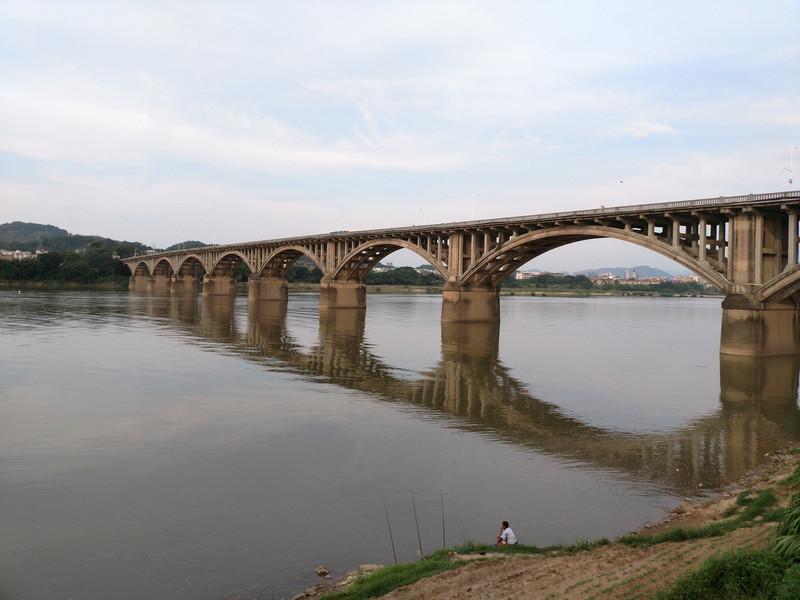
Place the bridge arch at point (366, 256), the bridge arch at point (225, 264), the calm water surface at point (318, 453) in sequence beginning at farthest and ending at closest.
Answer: the bridge arch at point (225, 264)
the bridge arch at point (366, 256)
the calm water surface at point (318, 453)

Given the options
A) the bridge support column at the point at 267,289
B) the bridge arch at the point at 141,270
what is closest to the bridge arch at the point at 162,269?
the bridge arch at the point at 141,270

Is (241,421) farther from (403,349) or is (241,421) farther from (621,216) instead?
(621,216)

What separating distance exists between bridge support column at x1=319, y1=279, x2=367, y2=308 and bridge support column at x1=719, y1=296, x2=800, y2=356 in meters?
45.0

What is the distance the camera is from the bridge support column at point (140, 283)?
13181 centimetres

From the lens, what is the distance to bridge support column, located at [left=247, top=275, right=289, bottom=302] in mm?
86250

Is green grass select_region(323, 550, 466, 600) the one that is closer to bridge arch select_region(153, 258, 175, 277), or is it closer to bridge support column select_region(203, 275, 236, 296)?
bridge support column select_region(203, 275, 236, 296)

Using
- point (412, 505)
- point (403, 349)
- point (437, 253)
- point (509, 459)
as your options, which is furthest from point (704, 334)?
point (412, 505)

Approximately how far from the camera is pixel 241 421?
17.8 meters

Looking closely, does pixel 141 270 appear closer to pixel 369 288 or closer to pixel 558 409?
pixel 369 288

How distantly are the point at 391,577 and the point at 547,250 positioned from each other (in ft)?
151

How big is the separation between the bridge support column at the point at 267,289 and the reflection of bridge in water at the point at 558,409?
45027 millimetres

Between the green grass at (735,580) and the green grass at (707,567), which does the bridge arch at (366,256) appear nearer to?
the green grass at (707,567)

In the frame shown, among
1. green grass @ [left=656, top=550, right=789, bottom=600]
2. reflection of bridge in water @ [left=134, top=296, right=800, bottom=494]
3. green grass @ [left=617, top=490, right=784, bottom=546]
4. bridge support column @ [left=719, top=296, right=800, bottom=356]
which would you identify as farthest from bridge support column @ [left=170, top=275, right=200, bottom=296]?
green grass @ [left=656, top=550, right=789, bottom=600]

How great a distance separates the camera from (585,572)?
24.9 ft
